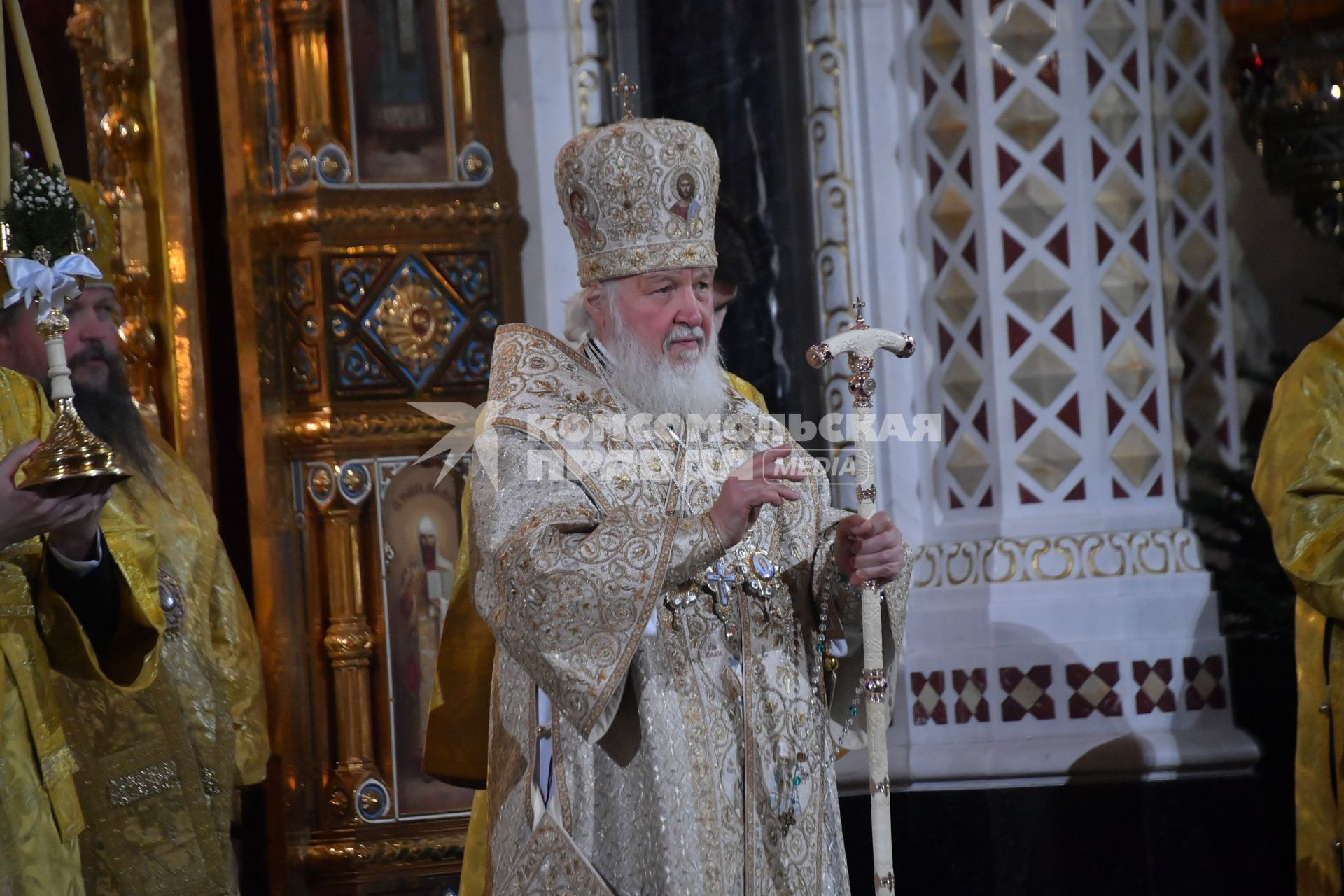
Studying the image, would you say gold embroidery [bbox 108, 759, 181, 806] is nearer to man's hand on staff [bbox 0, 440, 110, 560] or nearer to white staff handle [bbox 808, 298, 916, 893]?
man's hand on staff [bbox 0, 440, 110, 560]

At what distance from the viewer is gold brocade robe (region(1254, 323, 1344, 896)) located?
162 inches

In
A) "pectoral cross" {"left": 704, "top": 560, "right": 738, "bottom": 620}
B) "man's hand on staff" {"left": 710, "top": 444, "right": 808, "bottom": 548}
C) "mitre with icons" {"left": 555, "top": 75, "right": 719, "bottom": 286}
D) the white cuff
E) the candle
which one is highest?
the candle

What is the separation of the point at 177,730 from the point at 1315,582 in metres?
2.82

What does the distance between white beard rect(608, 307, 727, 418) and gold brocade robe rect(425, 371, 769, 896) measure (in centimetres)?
49

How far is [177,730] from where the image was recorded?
170 inches

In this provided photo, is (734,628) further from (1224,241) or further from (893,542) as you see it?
(1224,241)

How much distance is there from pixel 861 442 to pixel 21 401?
5.27ft

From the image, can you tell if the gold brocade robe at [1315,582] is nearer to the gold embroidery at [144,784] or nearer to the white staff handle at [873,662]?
the white staff handle at [873,662]

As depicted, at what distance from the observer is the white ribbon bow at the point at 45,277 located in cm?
278

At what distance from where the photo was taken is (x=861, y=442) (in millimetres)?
3135

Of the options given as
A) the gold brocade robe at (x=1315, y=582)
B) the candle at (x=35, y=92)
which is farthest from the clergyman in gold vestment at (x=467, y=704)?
the gold brocade robe at (x=1315, y=582)

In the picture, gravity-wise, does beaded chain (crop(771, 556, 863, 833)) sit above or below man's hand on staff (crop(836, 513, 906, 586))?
below

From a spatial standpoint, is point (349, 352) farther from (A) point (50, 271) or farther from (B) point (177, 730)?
(A) point (50, 271)

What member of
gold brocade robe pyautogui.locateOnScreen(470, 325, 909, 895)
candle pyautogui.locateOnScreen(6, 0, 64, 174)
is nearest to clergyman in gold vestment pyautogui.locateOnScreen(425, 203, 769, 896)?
gold brocade robe pyautogui.locateOnScreen(470, 325, 909, 895)
